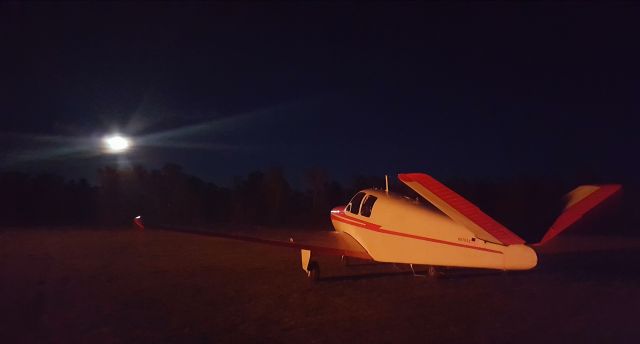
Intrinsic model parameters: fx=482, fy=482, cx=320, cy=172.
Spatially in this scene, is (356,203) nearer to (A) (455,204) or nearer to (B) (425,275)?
(B) (425,275)

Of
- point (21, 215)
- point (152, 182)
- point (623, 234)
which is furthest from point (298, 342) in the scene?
point (152, 182)

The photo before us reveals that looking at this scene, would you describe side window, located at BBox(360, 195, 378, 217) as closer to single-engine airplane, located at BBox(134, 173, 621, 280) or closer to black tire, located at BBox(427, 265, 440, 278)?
single-engine airplane, located at BBox(134, 173, 621, 280)

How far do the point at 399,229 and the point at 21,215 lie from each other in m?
28.3

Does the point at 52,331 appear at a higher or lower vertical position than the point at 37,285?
lower

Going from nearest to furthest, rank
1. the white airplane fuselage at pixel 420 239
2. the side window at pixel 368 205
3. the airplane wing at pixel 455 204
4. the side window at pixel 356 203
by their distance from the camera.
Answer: the airplane wing at pixel 455 204 → the white airplane fuselage at pixel 420 239 → the side window at pixel 368 205 → the side window at pixel 356 203

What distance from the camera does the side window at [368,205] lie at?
10.3m

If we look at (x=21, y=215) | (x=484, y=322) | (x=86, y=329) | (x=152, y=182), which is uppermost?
(x=152, y=182)

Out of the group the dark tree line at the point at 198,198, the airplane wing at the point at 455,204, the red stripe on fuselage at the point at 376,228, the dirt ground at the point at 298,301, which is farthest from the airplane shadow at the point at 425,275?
the dark tree line at the point at 198,198

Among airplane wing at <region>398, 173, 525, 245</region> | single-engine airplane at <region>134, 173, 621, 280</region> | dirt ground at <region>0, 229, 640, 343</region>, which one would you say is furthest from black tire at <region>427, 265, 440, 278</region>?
airplane wing at <region>398, 173, 525, 245</region>

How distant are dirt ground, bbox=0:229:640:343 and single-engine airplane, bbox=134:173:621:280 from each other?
0.60m

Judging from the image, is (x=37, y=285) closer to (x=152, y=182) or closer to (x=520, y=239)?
(x=520, y=239)

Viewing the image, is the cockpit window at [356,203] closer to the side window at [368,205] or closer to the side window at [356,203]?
the side window at [356,203]

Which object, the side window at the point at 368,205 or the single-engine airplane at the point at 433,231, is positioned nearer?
the single-engine airplane at the point at 433,231

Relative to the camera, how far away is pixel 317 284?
9.38m
